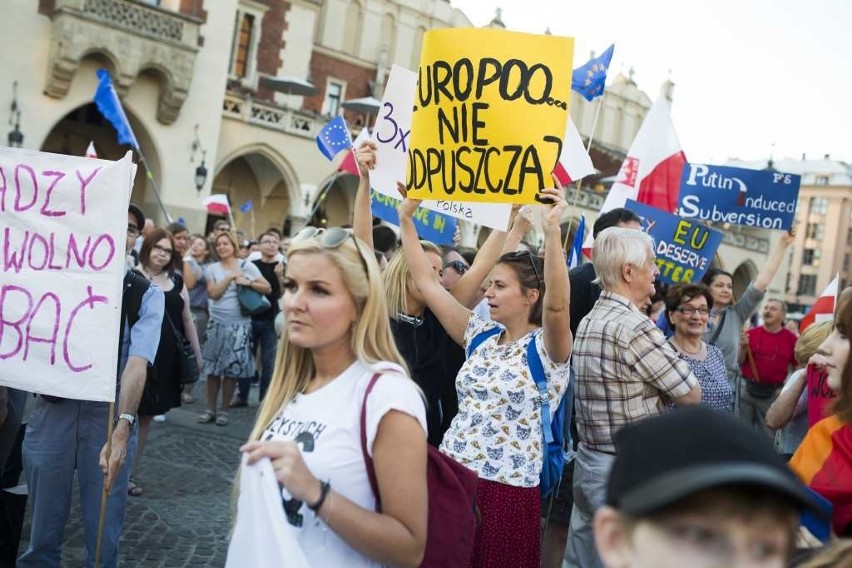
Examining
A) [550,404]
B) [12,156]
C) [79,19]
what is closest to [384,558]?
[550,404]

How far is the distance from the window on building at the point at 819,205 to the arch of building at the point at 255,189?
68364 millimetres

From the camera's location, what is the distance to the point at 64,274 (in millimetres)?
3412

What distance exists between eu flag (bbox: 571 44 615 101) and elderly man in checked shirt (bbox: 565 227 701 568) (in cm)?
574

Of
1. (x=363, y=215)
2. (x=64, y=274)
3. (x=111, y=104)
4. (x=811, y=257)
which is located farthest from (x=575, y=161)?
(x=811, y=257)

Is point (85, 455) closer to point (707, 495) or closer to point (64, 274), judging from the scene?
point (64, 274)

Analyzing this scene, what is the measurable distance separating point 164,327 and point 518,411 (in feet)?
9.00

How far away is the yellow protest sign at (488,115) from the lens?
3945mm

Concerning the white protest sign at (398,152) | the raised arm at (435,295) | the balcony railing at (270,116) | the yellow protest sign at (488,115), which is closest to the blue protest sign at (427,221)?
the white protest sign at (398,152)

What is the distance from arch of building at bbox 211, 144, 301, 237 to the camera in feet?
86.2

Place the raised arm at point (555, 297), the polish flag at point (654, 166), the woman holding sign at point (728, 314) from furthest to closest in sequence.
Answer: the polish flag at point (654, 166), the woman holding sign at point (728, 314), the raised arm at point (555, 297)

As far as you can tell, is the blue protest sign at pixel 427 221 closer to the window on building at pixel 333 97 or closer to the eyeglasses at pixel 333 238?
the eyeglasses at pixel 333 238

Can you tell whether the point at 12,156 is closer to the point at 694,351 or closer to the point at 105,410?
the point at 105,410

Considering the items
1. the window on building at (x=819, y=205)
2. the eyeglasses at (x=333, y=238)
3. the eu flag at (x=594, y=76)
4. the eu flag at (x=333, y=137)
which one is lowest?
the eyeglasses at (x=333, y=238)

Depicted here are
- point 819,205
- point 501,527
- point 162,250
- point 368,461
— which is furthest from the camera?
point 819,205
